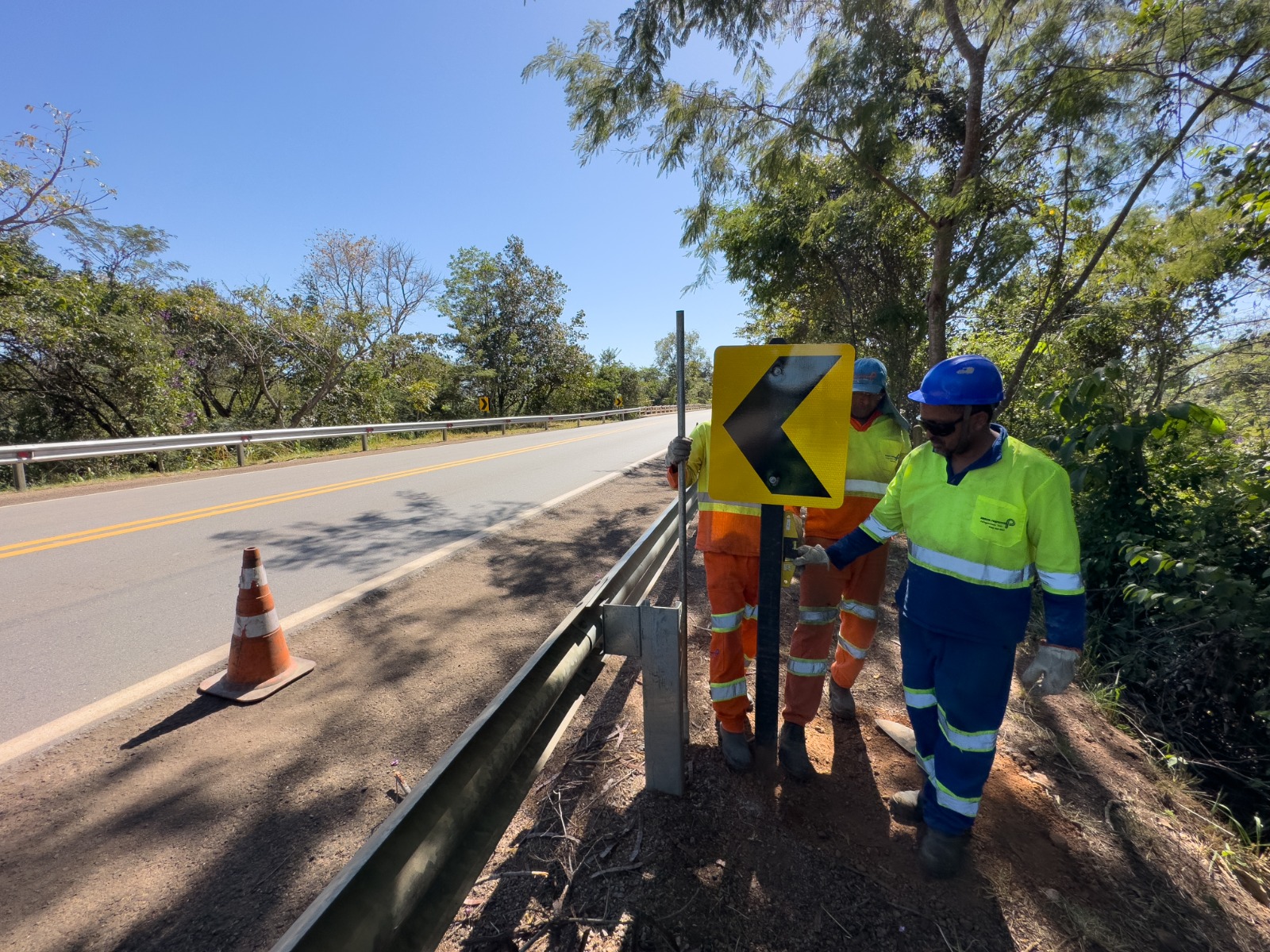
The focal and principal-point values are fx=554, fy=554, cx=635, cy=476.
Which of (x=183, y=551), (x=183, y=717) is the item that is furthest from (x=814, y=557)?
(x=183, y=551)

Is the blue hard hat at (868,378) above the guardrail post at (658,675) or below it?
above

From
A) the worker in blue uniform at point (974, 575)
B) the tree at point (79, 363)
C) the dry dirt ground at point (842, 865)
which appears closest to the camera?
the dry dirt ground at point (842, 865)

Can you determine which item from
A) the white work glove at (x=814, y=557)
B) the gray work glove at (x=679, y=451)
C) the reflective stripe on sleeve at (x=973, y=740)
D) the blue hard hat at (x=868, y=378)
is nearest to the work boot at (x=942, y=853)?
the reflective stripe on sleeve at (x=973, y=740)

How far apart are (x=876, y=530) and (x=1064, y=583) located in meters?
0.68

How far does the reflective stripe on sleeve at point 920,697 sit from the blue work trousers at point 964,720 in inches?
3.3

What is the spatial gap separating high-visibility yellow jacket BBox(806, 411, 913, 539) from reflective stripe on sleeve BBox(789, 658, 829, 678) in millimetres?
640

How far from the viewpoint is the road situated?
11.2 ft

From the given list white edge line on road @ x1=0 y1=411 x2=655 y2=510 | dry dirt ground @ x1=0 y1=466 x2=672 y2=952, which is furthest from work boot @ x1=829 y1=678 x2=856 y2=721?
white edge line on road @ x1=0 y1=411 x2=655 y2=510

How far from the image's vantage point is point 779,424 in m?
2.06

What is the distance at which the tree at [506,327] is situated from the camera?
107 ft

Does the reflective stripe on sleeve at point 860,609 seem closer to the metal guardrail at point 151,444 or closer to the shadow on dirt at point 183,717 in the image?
the shadow on dirt at point 183,717

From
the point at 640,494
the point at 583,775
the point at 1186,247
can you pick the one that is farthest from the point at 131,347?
the point at 1186,247

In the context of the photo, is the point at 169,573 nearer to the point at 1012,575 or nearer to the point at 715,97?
the point at 1012,575

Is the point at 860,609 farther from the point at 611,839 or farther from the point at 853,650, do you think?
the point at 611,839
